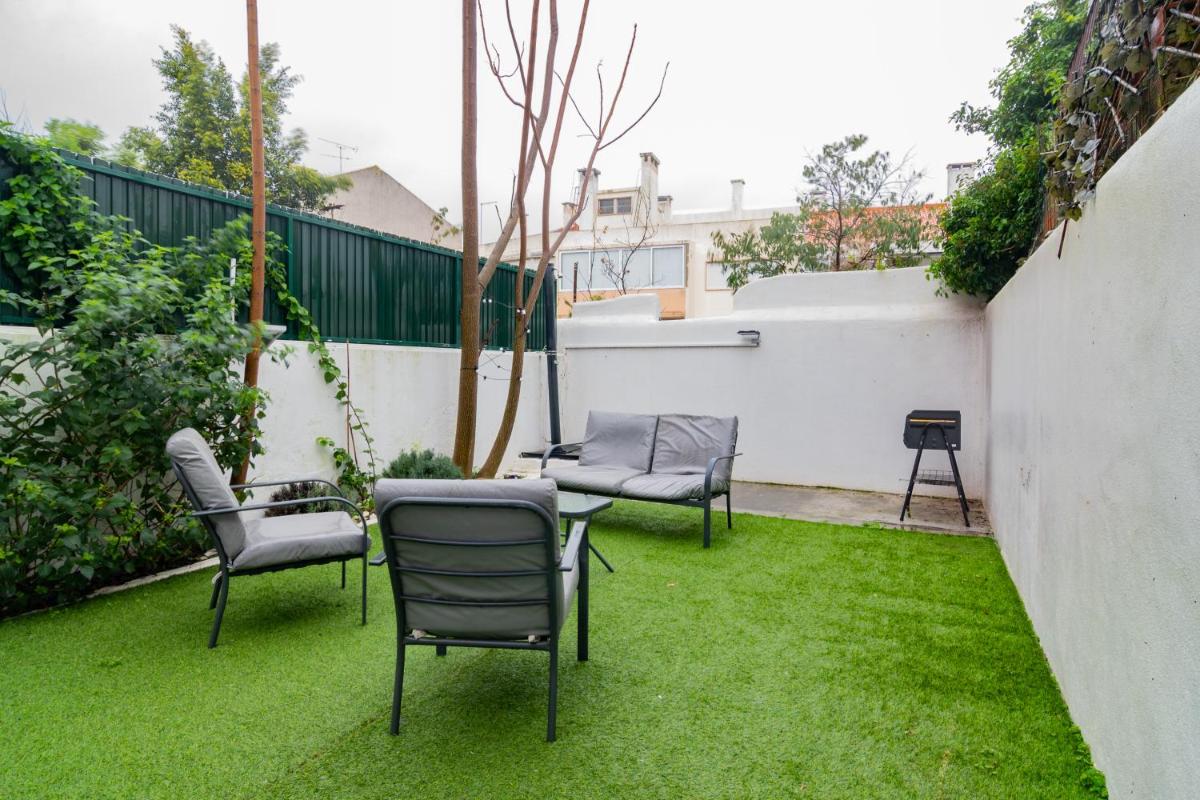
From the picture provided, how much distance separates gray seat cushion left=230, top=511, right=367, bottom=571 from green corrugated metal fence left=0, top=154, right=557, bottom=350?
2.10 metres

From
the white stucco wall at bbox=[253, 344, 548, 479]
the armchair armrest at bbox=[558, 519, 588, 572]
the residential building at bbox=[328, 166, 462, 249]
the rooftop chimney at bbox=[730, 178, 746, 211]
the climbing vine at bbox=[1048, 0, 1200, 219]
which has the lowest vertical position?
the armchair armrest at bbox=[558, 519, 588, 572]

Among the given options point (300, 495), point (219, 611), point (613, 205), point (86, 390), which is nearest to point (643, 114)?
point (300, 495)

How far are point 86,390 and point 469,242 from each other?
322 centimetres

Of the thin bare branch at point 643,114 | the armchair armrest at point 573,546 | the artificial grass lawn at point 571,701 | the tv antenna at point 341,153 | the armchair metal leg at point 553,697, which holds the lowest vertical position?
the artificial grass lawn at point 571,701

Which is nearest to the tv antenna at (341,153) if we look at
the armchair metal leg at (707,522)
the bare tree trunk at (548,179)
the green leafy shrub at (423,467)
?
the bare tree trunk at (548,179)

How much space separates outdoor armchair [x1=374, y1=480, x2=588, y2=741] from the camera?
235cm

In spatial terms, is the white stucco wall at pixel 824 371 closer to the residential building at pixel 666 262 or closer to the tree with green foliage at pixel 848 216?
the tree with green foliage at pixel 848 216

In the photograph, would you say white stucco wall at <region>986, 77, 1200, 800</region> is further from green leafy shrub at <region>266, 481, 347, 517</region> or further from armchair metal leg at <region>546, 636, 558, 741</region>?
green leafy shrub at <region>266, 481, 347, 517</region>

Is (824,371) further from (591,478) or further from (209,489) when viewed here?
(209,489)

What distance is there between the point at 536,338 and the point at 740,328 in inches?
118

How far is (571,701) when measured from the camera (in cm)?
272

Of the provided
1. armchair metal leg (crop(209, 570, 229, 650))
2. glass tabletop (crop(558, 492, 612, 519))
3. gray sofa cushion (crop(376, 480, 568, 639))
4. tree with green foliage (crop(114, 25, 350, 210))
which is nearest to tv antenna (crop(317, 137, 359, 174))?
tree with green foliage (crop(114, 25, 350, 210))

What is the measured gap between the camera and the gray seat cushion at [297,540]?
326cm

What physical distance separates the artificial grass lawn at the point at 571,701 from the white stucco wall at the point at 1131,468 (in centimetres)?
46
